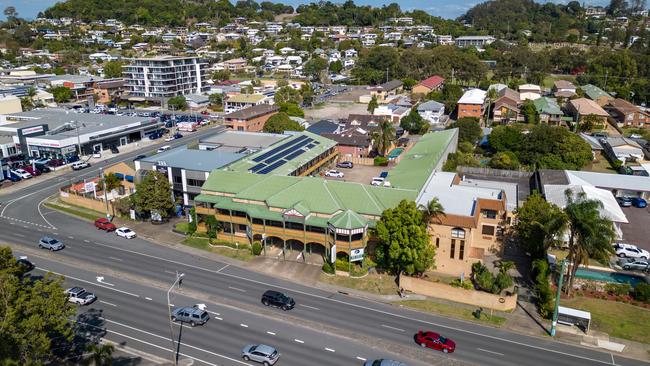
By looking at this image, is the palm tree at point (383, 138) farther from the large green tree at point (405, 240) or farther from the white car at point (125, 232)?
→ the white car at point (125, 232)

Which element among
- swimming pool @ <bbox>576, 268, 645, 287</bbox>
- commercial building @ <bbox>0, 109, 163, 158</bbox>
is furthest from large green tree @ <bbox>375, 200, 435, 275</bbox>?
commercial building @ <bbox>0, 109, 163, 158</bbox>

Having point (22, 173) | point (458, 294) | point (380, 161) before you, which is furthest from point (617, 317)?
point (22, 173)

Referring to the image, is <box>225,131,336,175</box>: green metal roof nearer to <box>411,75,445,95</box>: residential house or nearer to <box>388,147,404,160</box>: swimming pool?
<box>388,147,404,160</box>: swimming pool

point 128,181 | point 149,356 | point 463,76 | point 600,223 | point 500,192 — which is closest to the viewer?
point 149,356

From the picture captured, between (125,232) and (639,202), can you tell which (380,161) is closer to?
(639,202)

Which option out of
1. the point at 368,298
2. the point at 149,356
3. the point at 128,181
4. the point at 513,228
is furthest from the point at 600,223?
the point at 128,181

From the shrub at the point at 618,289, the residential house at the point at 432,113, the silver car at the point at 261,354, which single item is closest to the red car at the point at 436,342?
the silver car at the point at 261,354

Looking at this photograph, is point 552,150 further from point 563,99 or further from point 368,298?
point 563,99
